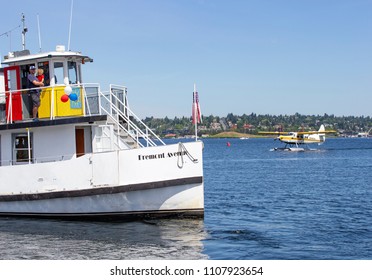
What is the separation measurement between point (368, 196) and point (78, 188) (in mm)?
14051

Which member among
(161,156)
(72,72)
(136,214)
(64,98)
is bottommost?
(136,214)

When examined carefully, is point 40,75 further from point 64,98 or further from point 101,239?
point 101,239

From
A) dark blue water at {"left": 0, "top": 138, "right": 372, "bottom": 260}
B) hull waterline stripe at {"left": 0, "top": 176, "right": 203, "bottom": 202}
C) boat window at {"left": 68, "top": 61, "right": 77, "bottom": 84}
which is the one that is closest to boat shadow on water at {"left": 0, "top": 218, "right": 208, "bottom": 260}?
dark blue water at {"left": 0, "top": 138, "right": 372, "bottom": 260}

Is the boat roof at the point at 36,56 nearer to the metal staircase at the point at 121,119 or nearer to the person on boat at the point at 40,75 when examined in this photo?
the person on boat at the point at 40,75

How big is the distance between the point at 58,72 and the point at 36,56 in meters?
0.80

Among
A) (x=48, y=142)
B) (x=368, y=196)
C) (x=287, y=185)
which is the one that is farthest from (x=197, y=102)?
(x=287, y=185)

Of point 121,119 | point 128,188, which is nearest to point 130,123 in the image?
point 121,119

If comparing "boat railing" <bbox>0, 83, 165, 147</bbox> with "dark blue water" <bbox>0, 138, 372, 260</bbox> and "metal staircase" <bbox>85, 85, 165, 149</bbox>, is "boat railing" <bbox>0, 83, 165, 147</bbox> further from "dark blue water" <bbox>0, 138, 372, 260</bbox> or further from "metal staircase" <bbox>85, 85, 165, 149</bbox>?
"dark blue water" <bbox>0, 138, 372, 260</bbox>

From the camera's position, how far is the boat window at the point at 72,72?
17109mm

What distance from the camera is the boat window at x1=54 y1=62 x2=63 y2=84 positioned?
1684 cm

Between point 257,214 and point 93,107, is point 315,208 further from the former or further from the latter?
point 93,107

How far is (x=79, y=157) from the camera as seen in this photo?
1545cm

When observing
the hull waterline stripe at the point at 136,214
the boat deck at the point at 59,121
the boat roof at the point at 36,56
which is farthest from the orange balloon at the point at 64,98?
the hull waterline stripe at the point at 136,214

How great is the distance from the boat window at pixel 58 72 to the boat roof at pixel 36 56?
1.11ft
